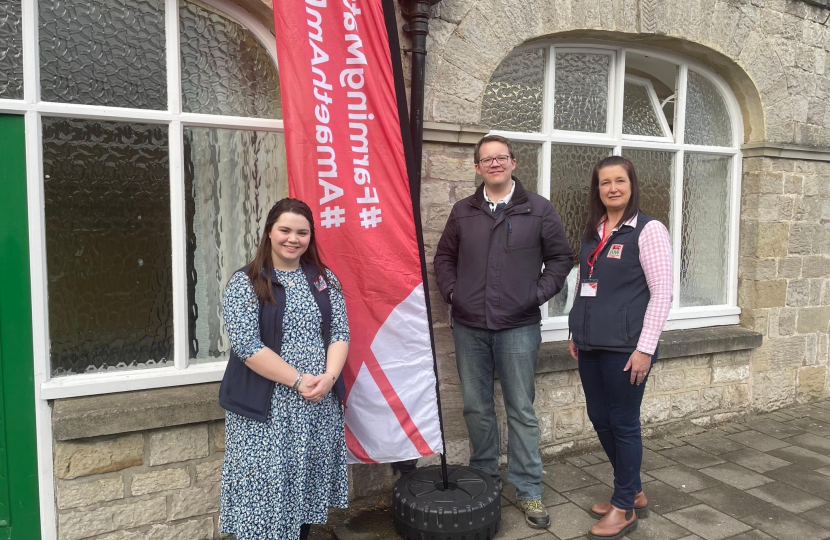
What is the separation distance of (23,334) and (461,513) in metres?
2.20

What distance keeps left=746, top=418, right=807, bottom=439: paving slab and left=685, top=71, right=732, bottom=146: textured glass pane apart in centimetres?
229

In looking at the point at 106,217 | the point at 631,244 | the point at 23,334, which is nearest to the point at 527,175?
the point at 631,244

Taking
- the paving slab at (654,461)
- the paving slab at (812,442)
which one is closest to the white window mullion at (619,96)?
the paving slab at (654,461)

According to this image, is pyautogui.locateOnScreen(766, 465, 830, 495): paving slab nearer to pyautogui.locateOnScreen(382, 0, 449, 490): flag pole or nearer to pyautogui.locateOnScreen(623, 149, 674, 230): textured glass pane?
pyautogui.locateOnScreen(623, 149, 674, 230): textured glass pane

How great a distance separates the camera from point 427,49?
11.4 ft

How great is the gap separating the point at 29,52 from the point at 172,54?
61 centimetres

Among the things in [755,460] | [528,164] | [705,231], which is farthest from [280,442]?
[705,231]

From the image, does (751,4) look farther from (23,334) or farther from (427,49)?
(23,334)

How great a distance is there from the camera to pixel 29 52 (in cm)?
275

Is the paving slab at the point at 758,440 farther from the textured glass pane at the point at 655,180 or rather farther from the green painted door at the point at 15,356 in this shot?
the green painted door at the point at 15,356

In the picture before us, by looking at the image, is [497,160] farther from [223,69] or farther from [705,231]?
[705,231]

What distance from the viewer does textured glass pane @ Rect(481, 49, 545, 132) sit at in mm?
4016

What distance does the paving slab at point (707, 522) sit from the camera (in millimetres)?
3139

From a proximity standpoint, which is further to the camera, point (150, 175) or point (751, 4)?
point (751, 4)
